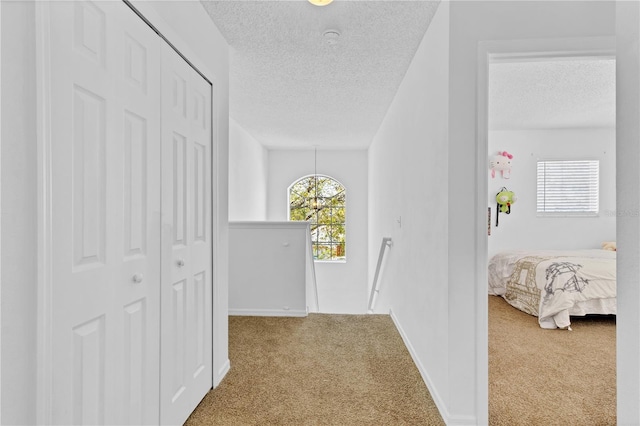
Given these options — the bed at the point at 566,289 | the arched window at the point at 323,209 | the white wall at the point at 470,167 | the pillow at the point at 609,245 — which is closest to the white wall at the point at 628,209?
the white wall at the point at 470,167

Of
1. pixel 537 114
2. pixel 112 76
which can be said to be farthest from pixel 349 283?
pixel 112 76

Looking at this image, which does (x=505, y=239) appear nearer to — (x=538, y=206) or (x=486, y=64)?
(x=538, y=206)

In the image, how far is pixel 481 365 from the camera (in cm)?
190

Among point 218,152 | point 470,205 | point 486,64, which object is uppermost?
point 486,64

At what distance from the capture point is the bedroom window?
5824 mm

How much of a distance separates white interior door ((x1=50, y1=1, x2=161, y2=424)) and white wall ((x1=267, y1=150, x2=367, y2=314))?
5.60m

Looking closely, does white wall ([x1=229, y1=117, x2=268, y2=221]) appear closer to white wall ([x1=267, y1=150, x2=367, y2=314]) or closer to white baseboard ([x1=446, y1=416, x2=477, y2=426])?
white wall ([x1=267, y1=150, x2=367, y2=314])

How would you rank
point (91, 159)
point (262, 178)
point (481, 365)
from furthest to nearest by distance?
point (262, 178), point (481, 365), point (91, 159)

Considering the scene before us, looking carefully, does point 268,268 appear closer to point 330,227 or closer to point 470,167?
point 470,167

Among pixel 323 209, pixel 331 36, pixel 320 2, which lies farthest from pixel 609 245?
pixel 320 2

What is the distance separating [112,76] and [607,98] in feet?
16.8

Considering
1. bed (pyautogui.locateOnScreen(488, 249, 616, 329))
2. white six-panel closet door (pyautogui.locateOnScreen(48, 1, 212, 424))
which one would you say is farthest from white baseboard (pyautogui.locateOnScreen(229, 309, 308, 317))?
bed (pyautogui.locateOnScreen(488, 249, 616, 329))

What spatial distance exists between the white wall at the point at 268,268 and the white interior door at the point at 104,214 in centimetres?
225

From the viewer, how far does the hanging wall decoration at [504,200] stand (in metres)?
5.77
